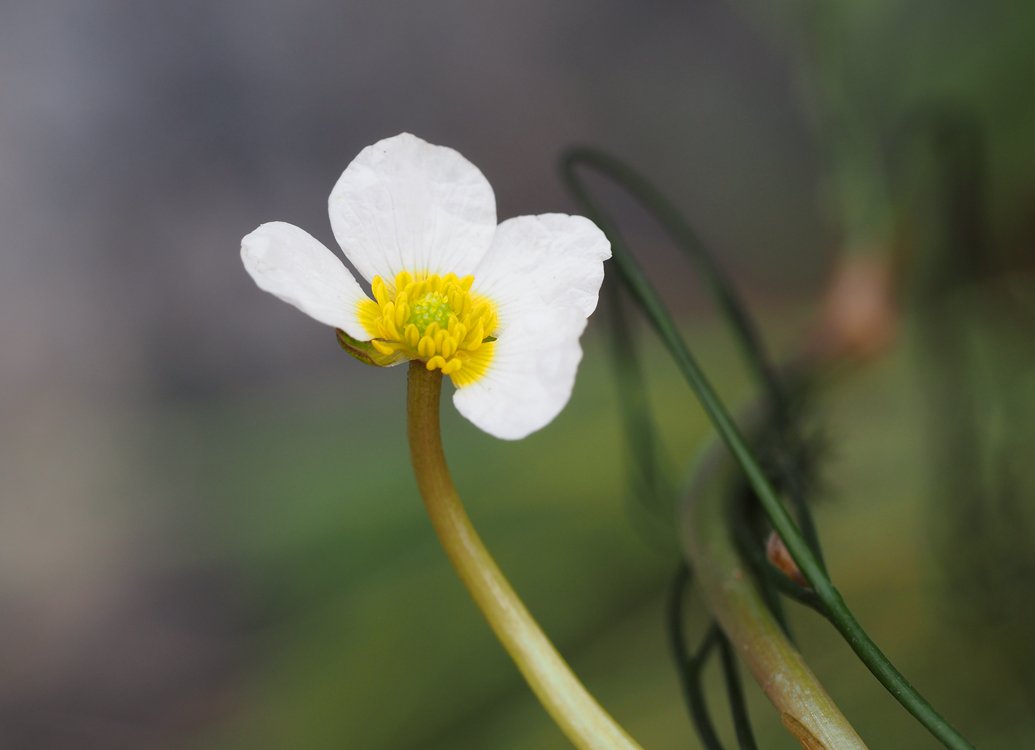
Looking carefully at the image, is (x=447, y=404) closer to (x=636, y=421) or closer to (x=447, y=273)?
(x=636, y=421)

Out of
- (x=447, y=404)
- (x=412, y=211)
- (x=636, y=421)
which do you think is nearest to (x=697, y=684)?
(x=412, y=211)

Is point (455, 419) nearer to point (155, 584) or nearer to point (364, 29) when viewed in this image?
point (155, 584)

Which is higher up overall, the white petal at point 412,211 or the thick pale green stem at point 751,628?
the white petal at point 412,211

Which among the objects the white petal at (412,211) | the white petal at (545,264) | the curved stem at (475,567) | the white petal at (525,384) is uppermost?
the white petal at (412,211)

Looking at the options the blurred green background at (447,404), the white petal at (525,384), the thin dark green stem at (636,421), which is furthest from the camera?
the blurred green background at (447,404)

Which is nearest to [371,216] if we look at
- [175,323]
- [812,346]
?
[812,346]

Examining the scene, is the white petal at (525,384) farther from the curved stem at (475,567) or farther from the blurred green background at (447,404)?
the blurred green background at (447,404)

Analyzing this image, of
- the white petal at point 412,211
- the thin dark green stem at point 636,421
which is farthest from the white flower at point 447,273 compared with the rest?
the thin dark green stem at point 636,421
